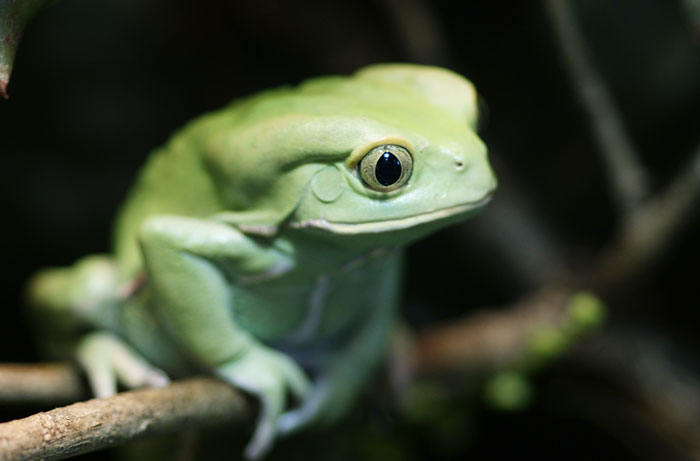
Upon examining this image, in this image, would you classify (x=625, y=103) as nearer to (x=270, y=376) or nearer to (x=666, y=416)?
(x=666, y=416)

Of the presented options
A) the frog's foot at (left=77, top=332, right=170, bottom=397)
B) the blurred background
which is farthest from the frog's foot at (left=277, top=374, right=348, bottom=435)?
the blurred background

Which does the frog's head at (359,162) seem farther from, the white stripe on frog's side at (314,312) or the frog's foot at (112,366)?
the frog's foot at (112,366)

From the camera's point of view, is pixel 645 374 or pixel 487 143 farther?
pixel 487 143

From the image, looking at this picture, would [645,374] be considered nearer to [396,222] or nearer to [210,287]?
[396,222]

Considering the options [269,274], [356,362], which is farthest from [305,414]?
[269,274]

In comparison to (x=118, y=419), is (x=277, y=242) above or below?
above

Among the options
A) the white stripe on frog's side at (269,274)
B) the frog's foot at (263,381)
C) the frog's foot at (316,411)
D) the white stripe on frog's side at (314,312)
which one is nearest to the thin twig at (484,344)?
the frog's foot at (316,411)
